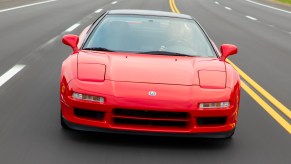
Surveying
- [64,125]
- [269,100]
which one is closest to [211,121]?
[64,125]

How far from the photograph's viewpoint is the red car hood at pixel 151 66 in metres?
5.57

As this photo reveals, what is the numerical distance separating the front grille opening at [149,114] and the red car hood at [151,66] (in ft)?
1.09

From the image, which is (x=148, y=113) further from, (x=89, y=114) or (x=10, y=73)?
(x=10, y=73)

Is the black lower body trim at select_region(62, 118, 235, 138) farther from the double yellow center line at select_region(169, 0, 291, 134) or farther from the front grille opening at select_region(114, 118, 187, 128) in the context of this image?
the double yellow center line at select_region(169, 0, 291, 134)

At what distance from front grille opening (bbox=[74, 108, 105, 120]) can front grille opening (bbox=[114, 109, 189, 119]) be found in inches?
5.8

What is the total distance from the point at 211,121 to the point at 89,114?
1.16 meters

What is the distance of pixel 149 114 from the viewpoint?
17.5ft

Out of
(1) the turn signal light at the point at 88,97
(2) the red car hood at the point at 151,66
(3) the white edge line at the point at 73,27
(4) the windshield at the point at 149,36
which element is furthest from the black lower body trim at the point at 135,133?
(3) the white edge line at the point at 73,27

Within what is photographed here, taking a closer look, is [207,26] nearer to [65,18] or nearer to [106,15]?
[65,18]

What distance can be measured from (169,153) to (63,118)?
1103 mm

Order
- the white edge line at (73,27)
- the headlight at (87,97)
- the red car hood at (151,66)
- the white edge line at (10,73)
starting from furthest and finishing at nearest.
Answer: the white edge line at (73,27) → the white edge line at (10,73) → the red car hood at (151,66) → the headlight at (87,97)

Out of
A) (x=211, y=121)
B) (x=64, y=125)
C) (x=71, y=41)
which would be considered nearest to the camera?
(x=211, y=121)

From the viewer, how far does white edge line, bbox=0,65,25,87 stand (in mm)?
8343

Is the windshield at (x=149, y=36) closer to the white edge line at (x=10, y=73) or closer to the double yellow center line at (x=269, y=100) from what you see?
the double yellow center line at (x=269, y=100)
